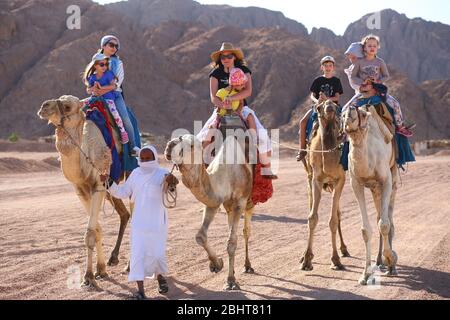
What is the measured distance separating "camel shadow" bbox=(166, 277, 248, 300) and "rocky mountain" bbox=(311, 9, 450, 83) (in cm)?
10546

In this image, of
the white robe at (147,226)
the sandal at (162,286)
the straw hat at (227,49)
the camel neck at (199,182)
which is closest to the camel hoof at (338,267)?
the camel neck at (199,182)

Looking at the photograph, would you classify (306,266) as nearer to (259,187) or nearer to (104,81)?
(259,187)

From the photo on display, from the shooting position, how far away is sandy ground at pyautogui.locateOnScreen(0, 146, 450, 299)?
8.15 metres

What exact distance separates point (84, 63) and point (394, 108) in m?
56.2

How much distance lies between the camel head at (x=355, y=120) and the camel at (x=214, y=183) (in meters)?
1.44

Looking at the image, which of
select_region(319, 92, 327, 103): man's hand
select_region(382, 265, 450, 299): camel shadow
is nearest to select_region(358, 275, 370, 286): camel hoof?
select_region(382, 265, 450, 299): camel shadow

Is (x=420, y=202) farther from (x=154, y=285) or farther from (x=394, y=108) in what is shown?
(x=154, y=285)

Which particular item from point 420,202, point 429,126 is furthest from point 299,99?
point 420,202

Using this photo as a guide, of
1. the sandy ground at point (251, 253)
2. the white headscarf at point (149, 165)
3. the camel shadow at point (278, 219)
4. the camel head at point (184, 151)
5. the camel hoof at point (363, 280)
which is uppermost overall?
the camel head at point (184, 151)

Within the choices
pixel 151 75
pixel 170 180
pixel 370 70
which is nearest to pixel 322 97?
pixel 370 70

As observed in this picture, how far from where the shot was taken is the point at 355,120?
830 centimetres

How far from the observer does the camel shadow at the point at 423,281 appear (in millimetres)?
8242

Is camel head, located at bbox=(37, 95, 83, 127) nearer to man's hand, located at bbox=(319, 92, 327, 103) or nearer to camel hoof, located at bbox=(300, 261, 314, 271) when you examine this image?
camel hoof, located at bbox=(300, 261, 314, 271)

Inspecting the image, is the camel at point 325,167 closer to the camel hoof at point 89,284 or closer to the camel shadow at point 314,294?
the camel shadow at point 314,294
